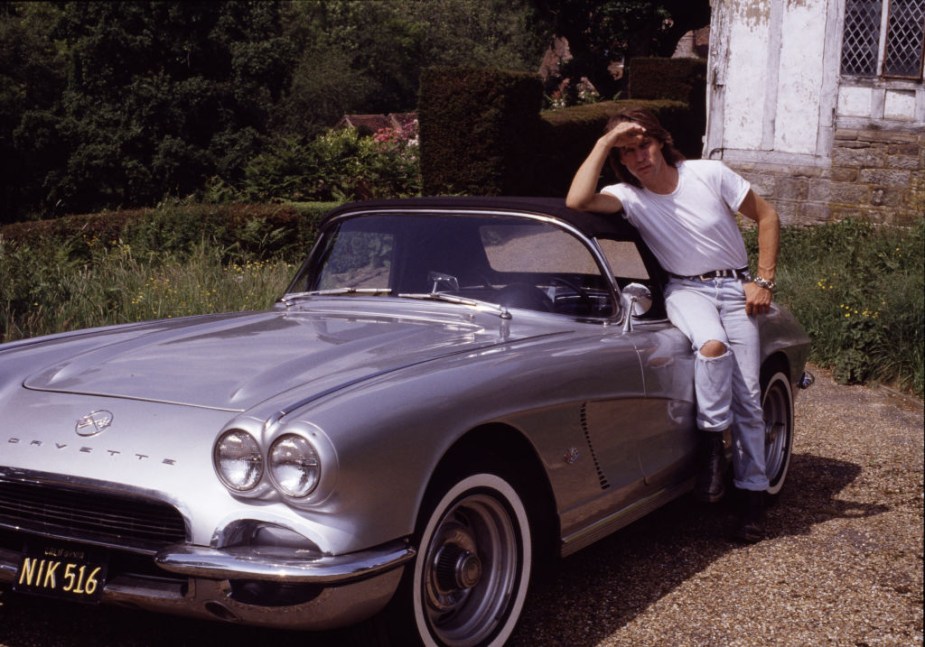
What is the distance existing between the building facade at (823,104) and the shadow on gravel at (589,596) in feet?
26.4

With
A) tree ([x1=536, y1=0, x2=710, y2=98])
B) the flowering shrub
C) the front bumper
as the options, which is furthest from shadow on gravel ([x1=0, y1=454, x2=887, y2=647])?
tree ([x1=536, y1=0, x2=710, y2=98])

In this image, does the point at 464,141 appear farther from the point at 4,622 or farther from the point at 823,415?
the point at 4,622

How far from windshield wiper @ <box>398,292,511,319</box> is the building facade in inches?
359

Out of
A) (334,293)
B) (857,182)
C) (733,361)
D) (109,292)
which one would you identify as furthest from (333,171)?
(733,361)

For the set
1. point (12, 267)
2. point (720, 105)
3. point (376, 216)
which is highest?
point (720, 105)

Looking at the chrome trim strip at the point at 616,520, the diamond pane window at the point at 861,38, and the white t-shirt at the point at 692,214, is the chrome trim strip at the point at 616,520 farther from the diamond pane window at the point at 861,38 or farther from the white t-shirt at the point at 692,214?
the diamond pane window at the point at 861,38

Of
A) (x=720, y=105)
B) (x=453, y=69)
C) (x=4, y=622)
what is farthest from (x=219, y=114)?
(x=4, y=622)

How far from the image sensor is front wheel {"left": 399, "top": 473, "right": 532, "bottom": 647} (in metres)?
3.03

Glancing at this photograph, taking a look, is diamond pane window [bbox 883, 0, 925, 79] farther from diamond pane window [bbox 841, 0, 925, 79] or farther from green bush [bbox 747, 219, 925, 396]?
green bush [bbox 747, 219, 925, 396]

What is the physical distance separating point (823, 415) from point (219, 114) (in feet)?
86.2

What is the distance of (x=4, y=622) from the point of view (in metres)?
3.46

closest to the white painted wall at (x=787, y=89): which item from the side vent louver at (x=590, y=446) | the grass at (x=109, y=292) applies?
the grass at (x=109, y=292)

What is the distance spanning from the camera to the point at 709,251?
4.49 meters

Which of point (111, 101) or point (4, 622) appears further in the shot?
point (111, 101)
